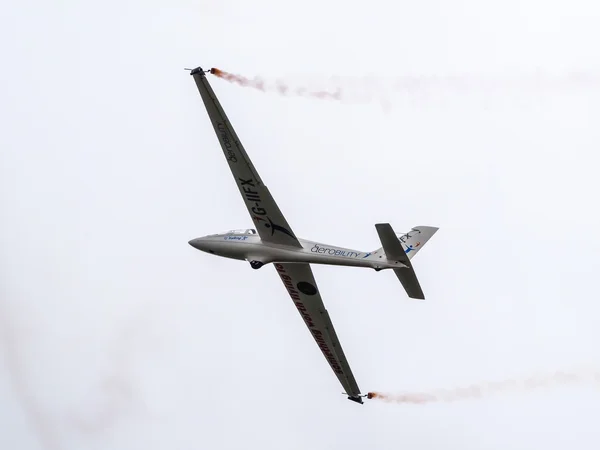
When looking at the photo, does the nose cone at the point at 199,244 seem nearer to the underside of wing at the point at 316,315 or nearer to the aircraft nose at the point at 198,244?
the aircraft nose at the point at 198,244

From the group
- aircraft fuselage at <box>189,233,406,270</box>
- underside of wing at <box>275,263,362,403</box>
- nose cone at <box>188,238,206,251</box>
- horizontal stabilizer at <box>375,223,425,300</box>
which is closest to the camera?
horizontal stabilizer at <box>375,223,425,300</box>

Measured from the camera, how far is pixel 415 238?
1998 inches

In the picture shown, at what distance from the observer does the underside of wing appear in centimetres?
5338

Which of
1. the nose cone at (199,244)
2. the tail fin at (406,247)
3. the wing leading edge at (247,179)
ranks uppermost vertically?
the wing leading edge at (247,179)

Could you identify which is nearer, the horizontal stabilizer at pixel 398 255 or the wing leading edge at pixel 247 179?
the horizontal stabilizer at pixel 398 255

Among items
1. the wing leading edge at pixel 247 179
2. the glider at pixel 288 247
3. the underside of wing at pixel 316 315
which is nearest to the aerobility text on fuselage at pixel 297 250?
the glider at pixel 288 247

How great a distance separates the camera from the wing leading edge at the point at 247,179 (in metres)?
46.9

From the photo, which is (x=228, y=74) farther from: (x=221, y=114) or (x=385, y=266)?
(x=385, y=266)

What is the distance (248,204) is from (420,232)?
733 cm

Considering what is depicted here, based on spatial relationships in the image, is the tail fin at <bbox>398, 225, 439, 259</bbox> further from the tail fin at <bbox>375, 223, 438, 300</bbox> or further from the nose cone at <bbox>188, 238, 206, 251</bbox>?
the nose cone at <bbox>188, 238, 206, 251</bbox>

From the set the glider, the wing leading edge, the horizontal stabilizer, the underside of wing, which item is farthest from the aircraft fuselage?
the underside of wing

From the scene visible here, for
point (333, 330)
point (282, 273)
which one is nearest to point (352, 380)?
point (333, 330)

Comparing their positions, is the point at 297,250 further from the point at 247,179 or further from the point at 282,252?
the point at 247,179

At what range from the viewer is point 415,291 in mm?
48000
